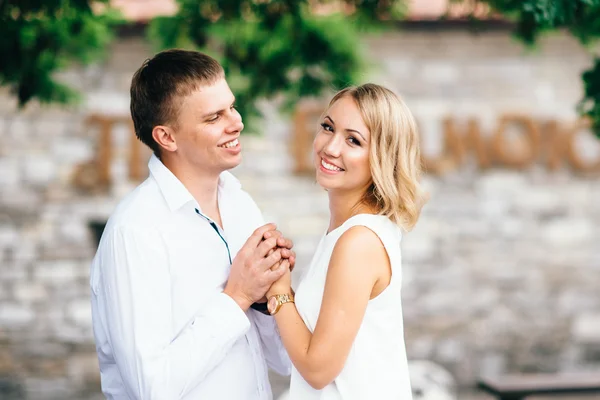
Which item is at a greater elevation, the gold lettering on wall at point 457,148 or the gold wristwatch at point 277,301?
the gold wristwatch at point 277,301

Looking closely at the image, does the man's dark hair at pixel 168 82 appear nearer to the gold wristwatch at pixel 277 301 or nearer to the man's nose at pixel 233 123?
the man's nose at pixel 233 123

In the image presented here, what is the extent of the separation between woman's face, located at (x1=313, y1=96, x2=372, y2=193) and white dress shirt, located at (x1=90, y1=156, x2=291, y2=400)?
0.38m

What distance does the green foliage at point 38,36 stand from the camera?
3.69 m

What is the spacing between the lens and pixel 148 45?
299 inches

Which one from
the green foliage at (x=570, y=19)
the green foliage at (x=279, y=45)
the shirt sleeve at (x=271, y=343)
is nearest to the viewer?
the shirt sleeve at (x=271, y=343)

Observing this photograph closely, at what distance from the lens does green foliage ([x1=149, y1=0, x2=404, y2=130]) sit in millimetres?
4582

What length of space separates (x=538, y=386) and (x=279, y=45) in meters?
2.77

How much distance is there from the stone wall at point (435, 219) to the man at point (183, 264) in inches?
204

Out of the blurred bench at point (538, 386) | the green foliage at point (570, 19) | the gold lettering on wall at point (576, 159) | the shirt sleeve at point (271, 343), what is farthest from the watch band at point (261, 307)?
the gold lettering on wall at point (576, 159)

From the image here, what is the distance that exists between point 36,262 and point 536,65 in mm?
5575

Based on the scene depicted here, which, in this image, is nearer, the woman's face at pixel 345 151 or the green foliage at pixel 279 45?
the woman's face at pixel 345 151

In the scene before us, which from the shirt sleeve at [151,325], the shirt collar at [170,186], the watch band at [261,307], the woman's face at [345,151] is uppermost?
the woman's face at [345,151]

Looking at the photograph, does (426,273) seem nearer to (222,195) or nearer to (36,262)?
(36,262)

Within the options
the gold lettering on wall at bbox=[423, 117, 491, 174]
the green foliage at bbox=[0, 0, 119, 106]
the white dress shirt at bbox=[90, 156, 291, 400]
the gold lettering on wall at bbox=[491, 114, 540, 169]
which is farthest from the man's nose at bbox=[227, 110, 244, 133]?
the gold lettering on wall at bbox=[491, 114, 540, 169]
